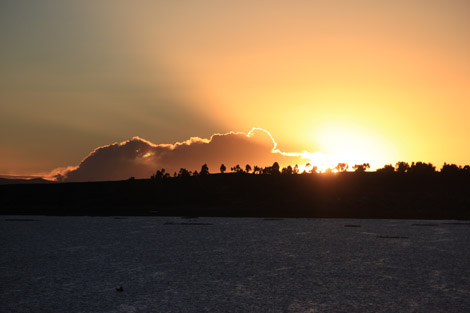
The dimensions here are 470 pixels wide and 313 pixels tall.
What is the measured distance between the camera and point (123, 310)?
13250 millimetres

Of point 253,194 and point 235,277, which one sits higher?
point 253,194

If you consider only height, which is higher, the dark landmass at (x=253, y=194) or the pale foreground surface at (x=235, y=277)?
the dark landmass at (x=253, y=194)

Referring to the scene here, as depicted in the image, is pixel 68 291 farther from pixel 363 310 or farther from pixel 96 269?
pixel 363 310

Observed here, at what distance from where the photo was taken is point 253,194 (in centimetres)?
15175

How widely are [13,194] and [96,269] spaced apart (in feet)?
538

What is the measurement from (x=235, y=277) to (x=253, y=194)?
13356 centimetres

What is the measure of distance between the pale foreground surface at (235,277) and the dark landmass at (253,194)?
84.9 meters

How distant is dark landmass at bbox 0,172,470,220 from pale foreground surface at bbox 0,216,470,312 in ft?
278

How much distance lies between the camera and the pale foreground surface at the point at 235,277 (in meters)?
14.0

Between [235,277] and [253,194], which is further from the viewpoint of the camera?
[253,194]

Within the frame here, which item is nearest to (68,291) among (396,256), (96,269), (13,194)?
(96,269)

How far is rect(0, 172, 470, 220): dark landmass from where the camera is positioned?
119938mm

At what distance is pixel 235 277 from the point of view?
18.5 meters

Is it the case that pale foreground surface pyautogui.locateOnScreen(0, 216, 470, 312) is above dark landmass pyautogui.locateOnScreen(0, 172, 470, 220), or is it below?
below
